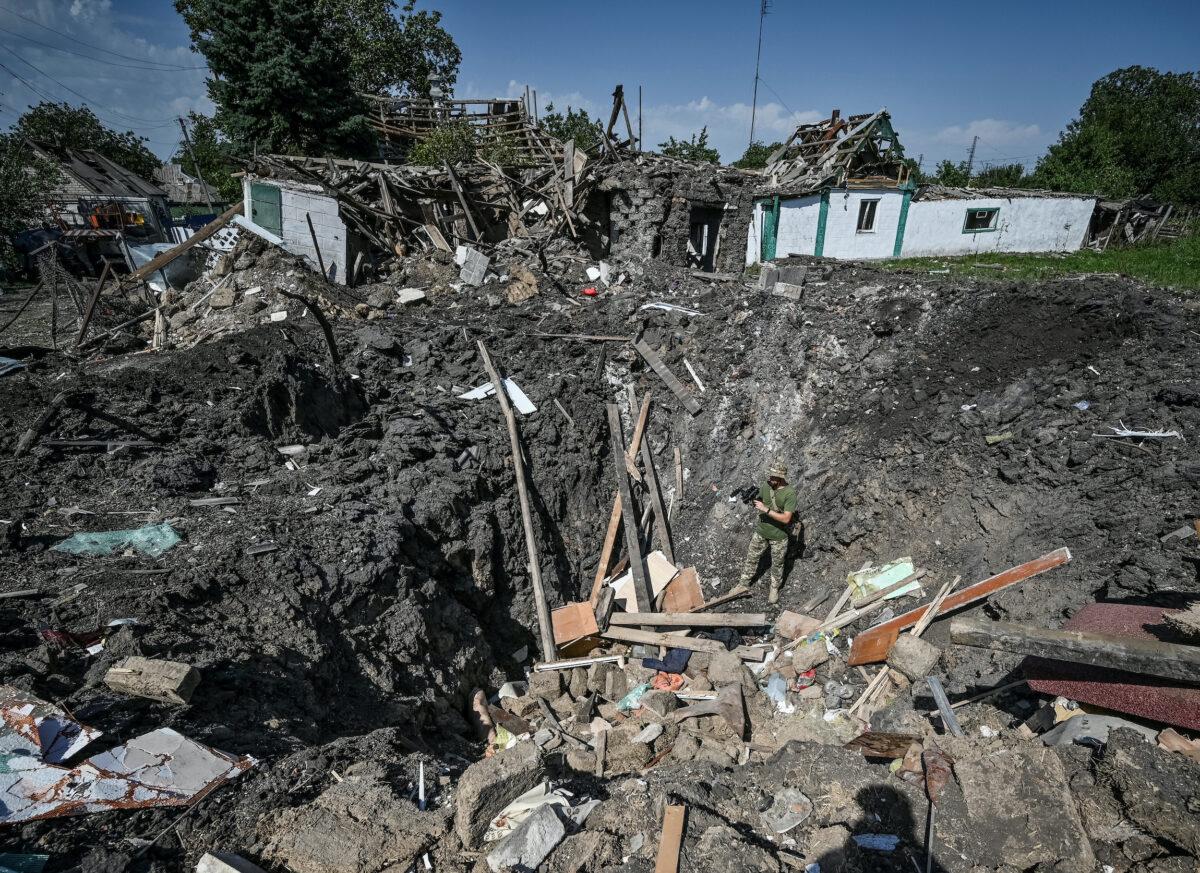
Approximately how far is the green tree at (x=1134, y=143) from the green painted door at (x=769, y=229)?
16.8 metres

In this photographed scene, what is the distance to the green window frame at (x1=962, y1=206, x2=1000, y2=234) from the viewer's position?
19.4m

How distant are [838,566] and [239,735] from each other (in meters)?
5.97

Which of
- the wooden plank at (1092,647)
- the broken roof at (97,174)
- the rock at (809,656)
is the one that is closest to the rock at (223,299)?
the rock at (809,656)

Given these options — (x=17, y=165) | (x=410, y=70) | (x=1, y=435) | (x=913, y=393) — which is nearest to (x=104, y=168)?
(x=17, y=165)

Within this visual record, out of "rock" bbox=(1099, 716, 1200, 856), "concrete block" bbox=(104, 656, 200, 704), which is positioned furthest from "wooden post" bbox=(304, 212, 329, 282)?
"rock" bbox=(1099, 716, 1200, 856)

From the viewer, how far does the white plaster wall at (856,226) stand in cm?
1773

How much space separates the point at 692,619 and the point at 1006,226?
2130cm

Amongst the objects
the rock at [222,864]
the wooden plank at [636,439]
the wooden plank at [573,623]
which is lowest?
the wooden plank at [573,623]

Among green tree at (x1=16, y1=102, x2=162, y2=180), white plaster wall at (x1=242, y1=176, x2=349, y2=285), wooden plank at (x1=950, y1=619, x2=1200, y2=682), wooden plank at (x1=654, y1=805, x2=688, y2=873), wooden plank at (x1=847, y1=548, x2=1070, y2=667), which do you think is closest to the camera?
wooden plank at (x1=654, y1=805, x2=688, y2=873)

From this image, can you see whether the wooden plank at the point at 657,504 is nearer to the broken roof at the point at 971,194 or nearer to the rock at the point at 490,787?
the rock at the point at 490,787

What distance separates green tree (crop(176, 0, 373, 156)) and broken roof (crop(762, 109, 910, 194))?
1741 cm

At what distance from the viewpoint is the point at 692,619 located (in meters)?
6.90

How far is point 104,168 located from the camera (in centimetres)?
3009

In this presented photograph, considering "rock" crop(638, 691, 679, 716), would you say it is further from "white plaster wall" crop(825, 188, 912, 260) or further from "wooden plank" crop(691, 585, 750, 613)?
"white plaster wall" crop(825, 188, 912, 260)
